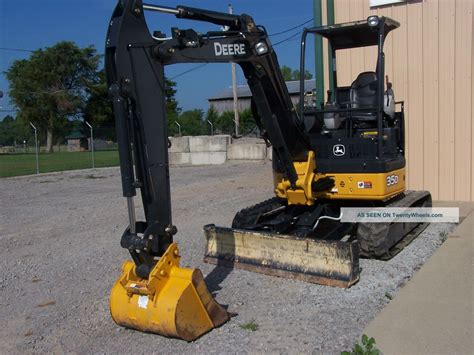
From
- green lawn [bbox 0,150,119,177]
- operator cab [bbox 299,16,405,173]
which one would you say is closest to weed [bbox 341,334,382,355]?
operator cab [bbox 299,16,405,173]

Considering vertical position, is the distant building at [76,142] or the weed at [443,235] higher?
the distant building at [76,142]

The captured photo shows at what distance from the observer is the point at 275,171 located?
7246 mm

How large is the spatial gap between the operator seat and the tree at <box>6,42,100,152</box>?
153ft

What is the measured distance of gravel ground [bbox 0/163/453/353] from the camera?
4.59 metres

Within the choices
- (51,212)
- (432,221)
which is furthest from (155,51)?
(51,212)

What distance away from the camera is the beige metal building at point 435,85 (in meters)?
9.84

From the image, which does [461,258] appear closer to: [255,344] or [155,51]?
[255,344]

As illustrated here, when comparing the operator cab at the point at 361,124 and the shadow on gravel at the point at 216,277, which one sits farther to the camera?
the operator cab at the point at 361,124

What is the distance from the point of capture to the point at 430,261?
630 cm

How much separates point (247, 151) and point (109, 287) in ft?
57.1

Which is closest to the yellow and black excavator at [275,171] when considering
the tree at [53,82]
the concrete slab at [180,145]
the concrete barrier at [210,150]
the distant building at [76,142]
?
the concrete barrier at [210,150]

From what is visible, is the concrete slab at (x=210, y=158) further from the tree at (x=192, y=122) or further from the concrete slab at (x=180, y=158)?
the tree at (x=192, y=122)

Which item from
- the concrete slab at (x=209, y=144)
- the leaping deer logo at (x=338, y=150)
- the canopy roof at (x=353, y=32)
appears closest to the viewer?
the leaping deer logo at (x=338, y=150)

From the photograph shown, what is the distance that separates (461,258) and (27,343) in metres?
4.62
